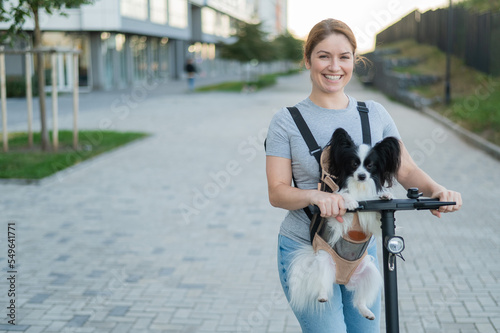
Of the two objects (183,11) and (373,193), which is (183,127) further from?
(183,11)

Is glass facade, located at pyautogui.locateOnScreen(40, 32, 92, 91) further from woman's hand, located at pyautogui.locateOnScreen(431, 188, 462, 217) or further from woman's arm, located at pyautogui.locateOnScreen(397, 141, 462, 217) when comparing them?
woman's hand, located at pyautogui.locateOnScreen(431, 188, 462, 217)

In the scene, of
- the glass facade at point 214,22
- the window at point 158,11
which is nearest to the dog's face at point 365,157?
the window at point 158,11

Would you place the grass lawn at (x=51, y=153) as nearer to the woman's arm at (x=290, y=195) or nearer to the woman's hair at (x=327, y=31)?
the woman's arm at (x=290, y=195)

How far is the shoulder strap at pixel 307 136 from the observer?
8.38ft

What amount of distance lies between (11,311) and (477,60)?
21704 mm

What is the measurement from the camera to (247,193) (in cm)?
958

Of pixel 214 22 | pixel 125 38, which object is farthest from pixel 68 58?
pixel 214 22

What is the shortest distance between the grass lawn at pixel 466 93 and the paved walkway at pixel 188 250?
307 centimetres

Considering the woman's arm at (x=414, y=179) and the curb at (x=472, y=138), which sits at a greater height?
the woman's arm at (x=414, y=179)

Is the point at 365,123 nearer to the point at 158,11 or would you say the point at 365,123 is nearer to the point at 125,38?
the point at 125,38

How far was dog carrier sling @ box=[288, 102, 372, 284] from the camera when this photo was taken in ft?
8.10

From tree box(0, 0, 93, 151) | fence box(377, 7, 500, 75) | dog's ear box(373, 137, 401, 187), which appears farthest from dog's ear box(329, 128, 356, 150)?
fence box(377, 7, 500, 75)

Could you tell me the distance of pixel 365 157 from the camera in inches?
90.4

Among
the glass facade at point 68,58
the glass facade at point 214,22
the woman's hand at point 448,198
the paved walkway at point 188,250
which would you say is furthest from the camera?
the glass facade at point 214,22
